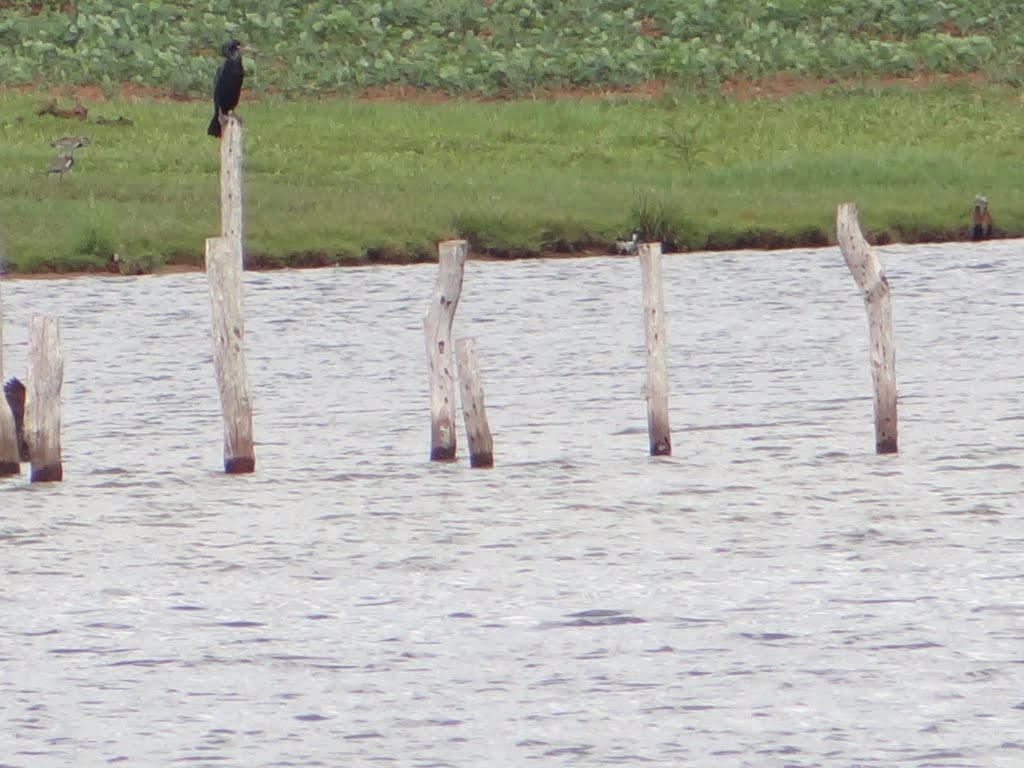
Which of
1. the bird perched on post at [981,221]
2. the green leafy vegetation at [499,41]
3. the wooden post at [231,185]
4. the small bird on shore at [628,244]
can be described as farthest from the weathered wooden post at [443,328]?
the green leafy vegetation at [499,41]

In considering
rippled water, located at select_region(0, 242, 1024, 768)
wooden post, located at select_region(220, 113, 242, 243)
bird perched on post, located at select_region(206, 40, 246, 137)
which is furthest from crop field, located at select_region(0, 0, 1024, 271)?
wooden post, located at select_region(220, 113, 242, 243)

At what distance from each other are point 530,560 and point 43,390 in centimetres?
328

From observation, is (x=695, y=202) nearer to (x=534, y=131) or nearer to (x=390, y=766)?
(x=534, y=131)

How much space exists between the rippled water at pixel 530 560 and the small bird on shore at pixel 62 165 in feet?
18.7

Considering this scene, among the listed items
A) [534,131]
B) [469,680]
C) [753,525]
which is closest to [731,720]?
[469,680]

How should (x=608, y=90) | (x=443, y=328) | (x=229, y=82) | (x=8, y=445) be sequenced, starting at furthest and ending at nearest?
(x=608, y=90), (x=229, y=82), (x=8, y=445), (x=443, y=328)

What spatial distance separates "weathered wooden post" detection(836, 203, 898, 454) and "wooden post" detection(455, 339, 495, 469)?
2.56 meters

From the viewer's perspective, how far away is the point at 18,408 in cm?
1633

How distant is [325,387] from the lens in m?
21.1

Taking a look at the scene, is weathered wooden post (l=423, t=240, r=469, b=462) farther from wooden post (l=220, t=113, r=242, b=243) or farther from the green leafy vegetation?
the green leafy vegetation

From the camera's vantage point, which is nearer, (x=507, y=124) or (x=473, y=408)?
(x=473, y=408)

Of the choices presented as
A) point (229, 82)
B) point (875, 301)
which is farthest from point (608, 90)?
point (875, 301)

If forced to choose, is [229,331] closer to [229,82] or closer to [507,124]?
[229,82]

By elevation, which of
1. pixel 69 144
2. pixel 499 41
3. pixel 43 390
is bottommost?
pixel 43 390
